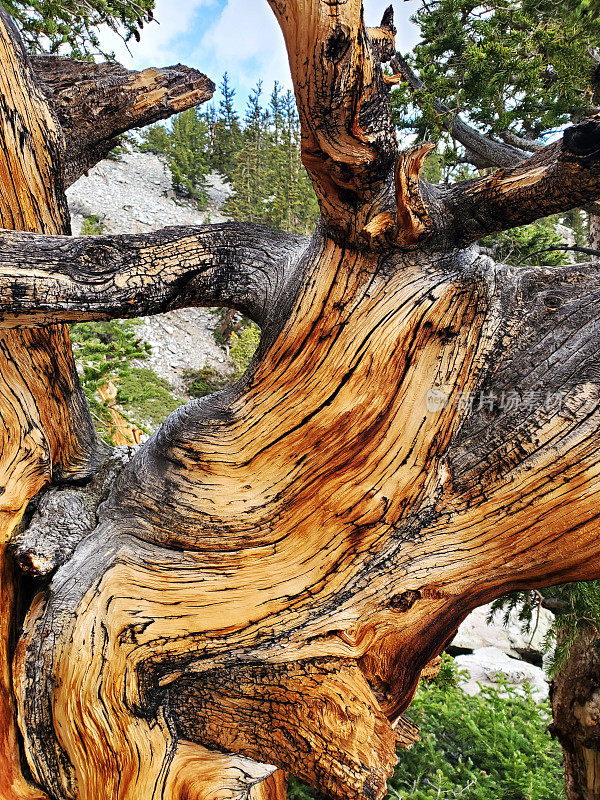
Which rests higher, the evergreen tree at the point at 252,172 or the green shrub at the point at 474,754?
the evergreen tree at the point at 252,172

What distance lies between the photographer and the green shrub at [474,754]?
11.3 feet

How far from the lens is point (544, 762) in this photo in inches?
158

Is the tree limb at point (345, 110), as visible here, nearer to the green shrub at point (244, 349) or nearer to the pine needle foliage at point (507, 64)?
the pine needle foliage at point (507, 64)

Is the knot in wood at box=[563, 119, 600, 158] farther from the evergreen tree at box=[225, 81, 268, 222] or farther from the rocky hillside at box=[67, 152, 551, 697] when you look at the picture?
the evergreen tree at box=[225, 81, 268, 222]

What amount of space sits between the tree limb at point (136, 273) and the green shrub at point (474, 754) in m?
3.34

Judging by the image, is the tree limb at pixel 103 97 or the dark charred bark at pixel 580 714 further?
the dark charred bark at pixel 580 714

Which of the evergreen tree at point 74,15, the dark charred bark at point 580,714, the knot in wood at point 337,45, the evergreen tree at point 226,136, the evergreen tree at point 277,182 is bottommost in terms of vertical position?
the dark charred bark at point 580,714

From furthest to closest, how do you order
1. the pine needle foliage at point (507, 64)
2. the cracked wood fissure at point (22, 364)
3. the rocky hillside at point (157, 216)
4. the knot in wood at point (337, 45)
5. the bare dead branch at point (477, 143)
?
the rocky hillside at point (157, 216), the bare dead branch at point (477, 143), the pine needle foliage at point (507, 64), the cracked wood fissure at point (22, 364), the knot in wood at point (337, 45)

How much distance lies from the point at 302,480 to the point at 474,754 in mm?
3512

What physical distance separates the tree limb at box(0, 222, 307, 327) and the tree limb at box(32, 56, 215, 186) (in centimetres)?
105

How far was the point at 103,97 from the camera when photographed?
8.45 ft

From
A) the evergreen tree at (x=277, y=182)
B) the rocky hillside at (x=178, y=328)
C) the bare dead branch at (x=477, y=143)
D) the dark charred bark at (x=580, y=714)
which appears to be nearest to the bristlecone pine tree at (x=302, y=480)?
the dark charred bark at (x=580, y=714)

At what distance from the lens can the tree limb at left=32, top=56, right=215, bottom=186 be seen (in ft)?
8.27

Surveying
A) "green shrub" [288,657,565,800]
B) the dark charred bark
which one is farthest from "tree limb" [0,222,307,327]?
"green shrub" [288,657,565,800]
